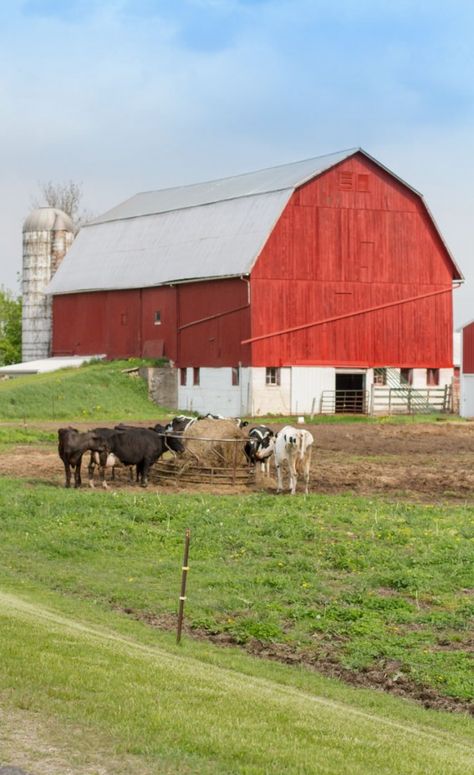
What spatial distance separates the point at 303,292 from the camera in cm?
5700

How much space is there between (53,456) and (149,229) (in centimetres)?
3255

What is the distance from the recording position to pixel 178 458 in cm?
2994

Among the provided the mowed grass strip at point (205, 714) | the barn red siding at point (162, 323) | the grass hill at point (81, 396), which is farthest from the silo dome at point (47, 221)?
the mowed grass strip at point (205, 714)

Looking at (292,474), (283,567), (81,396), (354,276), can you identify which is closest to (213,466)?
(292,474)

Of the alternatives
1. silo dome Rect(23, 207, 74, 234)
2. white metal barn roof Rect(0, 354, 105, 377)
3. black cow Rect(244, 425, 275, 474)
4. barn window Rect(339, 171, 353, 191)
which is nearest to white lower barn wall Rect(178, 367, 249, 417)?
white metal barn roof Rect(0, 354, 105, 377)

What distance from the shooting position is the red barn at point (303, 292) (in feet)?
185

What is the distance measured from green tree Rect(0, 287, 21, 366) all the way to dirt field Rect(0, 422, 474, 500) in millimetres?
46388

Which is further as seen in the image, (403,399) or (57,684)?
(403,399)

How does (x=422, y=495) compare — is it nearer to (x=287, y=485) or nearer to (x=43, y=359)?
(x=287, y=485)

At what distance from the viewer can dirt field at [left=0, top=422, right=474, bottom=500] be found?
1153 inches

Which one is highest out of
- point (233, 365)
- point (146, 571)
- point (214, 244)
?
point (214, 244)

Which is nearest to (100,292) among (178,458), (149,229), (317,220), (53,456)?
(149,229)

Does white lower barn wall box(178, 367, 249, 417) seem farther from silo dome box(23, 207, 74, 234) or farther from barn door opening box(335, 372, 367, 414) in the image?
silo dome box(23, 207, 74, 234)

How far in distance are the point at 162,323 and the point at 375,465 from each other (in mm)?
29290
